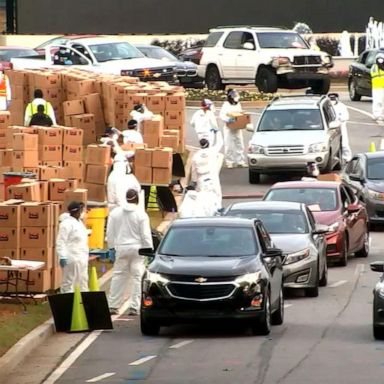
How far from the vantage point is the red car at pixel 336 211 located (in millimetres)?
27562

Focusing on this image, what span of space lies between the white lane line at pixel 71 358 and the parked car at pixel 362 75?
30631 mm

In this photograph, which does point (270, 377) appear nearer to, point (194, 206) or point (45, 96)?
point (194, 206)

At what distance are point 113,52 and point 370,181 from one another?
16.1 m

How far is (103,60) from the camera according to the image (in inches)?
1880

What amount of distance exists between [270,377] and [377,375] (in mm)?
1094

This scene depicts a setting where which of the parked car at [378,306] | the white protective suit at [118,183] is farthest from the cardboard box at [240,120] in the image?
the parked car at [378,306]

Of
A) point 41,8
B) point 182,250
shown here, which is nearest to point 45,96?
point 182,250

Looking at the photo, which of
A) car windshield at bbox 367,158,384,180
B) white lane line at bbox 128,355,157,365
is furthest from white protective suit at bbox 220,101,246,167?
white lane line at bbox 128,355,157,365

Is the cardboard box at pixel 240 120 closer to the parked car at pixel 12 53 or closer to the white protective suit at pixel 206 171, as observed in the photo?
the white protective suit at pixel 206 171

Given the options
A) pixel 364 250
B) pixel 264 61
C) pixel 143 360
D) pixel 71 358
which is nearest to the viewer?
pixel 143 360

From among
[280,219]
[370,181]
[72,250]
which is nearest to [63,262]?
[72,250]

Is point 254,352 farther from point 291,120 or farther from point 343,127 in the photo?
point 343,127

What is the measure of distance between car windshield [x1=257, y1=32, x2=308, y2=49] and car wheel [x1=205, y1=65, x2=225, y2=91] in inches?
82.0

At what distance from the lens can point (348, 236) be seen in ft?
92.1
